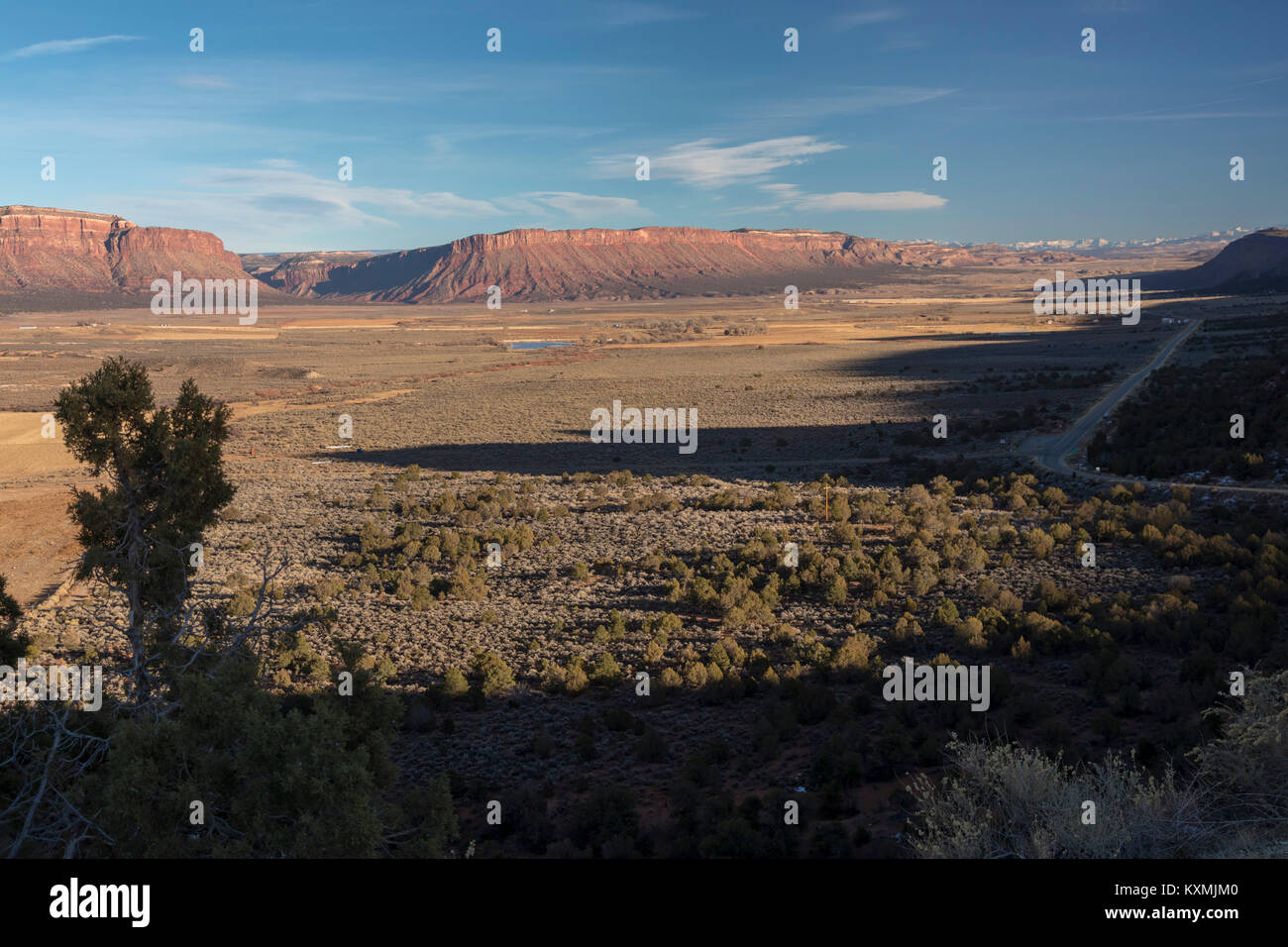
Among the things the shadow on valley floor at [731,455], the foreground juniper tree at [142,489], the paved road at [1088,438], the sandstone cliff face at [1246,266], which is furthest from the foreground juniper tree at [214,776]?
the sandstone cliff face at [1246,266]

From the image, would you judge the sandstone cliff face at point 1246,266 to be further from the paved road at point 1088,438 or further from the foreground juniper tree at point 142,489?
the foreground juniper tree at point 142,489

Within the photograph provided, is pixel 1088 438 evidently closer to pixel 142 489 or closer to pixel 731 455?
pixel 731 455

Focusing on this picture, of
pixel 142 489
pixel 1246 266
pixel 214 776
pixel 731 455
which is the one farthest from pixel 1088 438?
pixel 1246 266

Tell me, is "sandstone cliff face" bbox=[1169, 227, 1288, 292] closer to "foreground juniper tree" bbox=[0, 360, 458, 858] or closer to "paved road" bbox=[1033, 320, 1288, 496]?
"paved road" bbox=[1033, 320, 1288, 496]

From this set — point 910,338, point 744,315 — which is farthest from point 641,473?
point 744,315

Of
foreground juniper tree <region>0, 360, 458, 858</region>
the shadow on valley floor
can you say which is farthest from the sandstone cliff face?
foreground juniper tree <region>0, 360, 458, 858</region>
